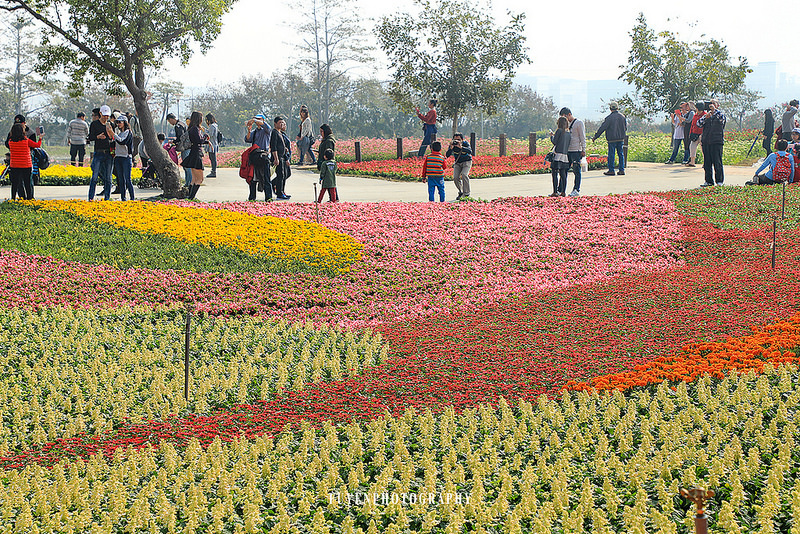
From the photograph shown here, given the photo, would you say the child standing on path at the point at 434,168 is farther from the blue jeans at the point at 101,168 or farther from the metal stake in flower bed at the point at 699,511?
the metal stake in flower bed at the point at 699,511

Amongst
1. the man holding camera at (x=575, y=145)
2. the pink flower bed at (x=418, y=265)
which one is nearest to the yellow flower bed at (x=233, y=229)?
the pink flower bed at (x=418, y=265)

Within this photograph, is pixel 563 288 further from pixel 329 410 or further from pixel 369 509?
pixel 369 509

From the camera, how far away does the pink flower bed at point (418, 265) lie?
10.9 metres

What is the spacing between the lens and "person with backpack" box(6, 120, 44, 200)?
53.0 feet

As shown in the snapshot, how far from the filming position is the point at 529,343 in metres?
8.98

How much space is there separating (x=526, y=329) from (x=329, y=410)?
122 inches

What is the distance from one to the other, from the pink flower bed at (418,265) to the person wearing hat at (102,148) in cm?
224

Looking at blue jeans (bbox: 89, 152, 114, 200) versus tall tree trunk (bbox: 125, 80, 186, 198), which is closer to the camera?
blue jeans (bbox: 89, 152, 114, 200)

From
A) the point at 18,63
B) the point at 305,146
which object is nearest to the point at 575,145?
the point at 305,146

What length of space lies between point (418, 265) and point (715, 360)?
220 inches

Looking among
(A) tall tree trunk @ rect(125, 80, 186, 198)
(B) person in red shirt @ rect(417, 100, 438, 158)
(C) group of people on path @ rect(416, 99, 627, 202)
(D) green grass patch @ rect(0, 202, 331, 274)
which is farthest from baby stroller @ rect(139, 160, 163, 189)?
(B) person in red shirt @ rect(417, 100, 438, 158)

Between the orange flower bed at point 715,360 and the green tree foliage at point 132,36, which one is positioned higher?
the green tree foliage at point 132,36

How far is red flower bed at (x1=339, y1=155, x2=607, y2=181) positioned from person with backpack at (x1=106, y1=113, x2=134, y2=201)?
8.60m

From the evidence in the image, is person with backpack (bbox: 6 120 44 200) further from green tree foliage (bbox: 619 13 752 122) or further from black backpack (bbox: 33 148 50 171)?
green tree foliage (bbox: 619 13 752 122)
